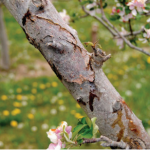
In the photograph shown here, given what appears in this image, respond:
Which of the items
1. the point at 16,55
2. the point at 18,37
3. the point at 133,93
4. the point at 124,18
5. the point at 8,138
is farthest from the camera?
the point at 18,37

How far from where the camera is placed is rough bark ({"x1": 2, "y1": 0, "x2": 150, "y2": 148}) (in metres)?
0.75

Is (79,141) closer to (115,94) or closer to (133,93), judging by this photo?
(115,94)

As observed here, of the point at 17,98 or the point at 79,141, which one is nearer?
the point at 79,141

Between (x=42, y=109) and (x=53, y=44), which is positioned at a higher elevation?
(x=53, y=44)

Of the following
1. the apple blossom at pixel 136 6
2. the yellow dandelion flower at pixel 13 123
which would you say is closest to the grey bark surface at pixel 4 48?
the yellow dandelion flower at pixel 13 123

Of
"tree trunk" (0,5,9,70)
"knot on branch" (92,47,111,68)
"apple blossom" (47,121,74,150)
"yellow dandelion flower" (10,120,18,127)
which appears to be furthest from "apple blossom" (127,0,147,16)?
"tree trunk" (0,5,9,70)

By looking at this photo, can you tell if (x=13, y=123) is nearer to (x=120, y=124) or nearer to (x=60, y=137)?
(x=60, y=137)

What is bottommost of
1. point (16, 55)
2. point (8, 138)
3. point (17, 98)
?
point (8, 138)

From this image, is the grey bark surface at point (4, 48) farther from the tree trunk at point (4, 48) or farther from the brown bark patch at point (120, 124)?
the brown bark patch at point (120, 124)

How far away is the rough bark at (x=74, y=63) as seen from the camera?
75 cm

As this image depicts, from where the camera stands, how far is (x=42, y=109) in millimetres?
3736

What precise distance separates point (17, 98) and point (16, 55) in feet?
7.40

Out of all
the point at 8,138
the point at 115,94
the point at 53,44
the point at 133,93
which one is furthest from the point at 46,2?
the point at 133,93

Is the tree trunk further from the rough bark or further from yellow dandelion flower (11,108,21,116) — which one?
the rough bark
